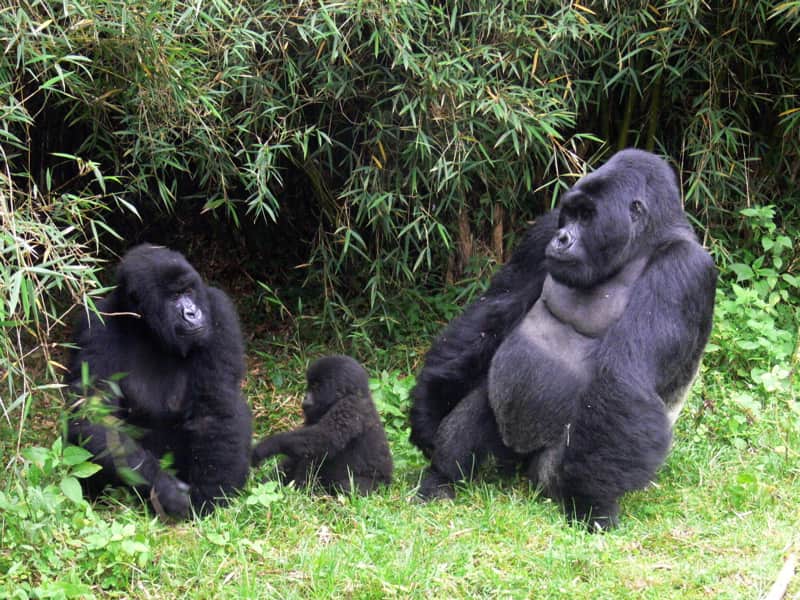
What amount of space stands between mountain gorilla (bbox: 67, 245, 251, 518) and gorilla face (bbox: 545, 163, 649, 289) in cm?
138

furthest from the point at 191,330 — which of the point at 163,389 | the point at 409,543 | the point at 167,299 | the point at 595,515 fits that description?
the point at 595,515

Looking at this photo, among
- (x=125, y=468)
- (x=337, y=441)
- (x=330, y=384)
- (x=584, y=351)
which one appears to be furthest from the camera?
(x=330, y=384)

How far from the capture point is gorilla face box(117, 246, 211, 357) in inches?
160

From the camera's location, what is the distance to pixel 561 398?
416 centimetres

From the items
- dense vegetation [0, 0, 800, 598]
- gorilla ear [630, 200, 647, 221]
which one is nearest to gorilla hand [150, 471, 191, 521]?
dense vegetation [0, 0, 800, 598]

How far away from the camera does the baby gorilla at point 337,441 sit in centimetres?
429

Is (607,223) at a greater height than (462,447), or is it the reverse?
(607,223)

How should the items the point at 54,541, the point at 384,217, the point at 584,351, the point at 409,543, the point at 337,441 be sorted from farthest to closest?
1. the point at 384,217
2. the point at 337,441
3. the point at 584,351
4. the point at 409,543
5. the point at 54,541

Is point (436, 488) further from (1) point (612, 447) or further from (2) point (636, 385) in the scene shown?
(2) point (636, 385)

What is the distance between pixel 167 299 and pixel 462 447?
1.37m

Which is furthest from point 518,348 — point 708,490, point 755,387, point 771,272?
point 771,272

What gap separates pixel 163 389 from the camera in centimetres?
422

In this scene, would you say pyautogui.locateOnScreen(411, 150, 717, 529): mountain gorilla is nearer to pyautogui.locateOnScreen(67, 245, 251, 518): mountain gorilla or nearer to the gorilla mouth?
pyautogui.locateOnScreen(67, 245, 251, 518): mountain gorilla

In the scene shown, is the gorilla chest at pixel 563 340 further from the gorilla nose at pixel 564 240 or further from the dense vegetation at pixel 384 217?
the dense vegetation at pixel 384 217
